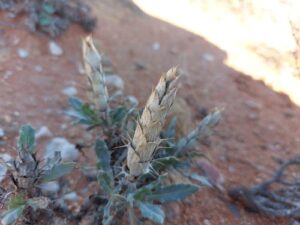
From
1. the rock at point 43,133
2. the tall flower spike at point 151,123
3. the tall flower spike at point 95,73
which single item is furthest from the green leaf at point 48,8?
the tall flower spike at point 151,123

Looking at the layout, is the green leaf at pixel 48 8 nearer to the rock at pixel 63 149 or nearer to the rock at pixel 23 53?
the rock at pixel 23 53

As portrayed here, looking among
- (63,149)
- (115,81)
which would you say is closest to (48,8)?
(115,81)

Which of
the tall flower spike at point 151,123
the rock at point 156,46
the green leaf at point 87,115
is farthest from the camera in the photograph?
the rock at point 156,46

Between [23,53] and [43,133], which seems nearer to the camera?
[43,133]

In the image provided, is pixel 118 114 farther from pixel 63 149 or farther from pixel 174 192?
pixel 174 192

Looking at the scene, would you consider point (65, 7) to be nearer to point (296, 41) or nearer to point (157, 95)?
point (296, 41)

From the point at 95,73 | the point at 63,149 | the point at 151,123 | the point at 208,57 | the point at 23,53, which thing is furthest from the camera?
the point at 208,57
